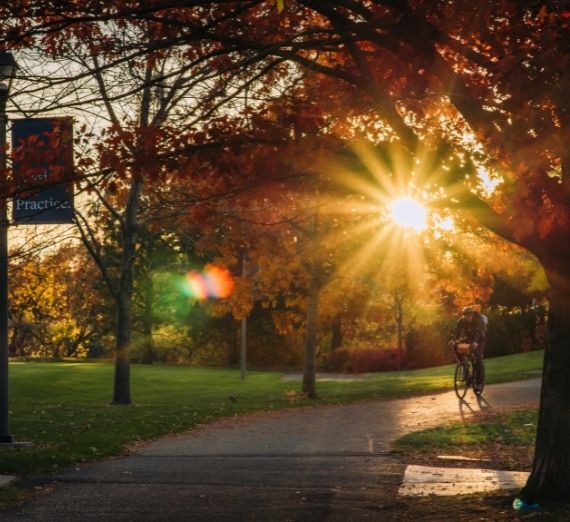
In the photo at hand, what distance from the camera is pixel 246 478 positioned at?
36.2ft

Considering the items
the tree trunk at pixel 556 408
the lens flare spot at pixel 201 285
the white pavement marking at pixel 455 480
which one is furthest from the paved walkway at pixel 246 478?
the lens flare spot at pixel 201 285

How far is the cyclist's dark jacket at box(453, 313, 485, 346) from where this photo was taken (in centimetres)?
2075

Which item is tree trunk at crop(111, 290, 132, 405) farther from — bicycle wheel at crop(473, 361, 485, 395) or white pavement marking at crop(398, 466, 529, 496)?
white pavement marking at crop(398, 466, 529, 496)

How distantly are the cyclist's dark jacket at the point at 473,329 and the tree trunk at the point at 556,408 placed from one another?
11990 millimetres

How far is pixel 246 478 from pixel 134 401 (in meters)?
17.5

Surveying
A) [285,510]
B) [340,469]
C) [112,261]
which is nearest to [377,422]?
[340,469]

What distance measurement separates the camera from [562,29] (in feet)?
24.3

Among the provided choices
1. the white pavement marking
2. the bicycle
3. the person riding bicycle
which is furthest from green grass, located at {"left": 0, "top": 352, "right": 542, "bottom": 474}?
the person riding bicycle

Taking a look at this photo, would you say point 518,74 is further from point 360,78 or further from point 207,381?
point 207,381

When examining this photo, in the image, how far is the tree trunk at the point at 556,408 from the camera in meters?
8.73

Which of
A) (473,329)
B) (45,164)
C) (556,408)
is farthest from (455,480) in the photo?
(473,329)

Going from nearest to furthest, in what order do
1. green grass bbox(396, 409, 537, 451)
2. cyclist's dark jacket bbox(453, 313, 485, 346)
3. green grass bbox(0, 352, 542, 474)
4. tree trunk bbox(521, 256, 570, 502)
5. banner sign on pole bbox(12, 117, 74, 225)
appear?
tree trunk bbox(521, 256, 570, 502)
banner sign on pole bbox(12, 117, 74, 225)
green grass bbox(0, 352, 542, 474)
green grass bbox(396, 409, 537, 451)
cyclist's dark jacket bbox(453, 313, 485, 346)

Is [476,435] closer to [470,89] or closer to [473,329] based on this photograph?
[473,329]

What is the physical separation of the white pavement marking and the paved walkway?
0.19 metres
